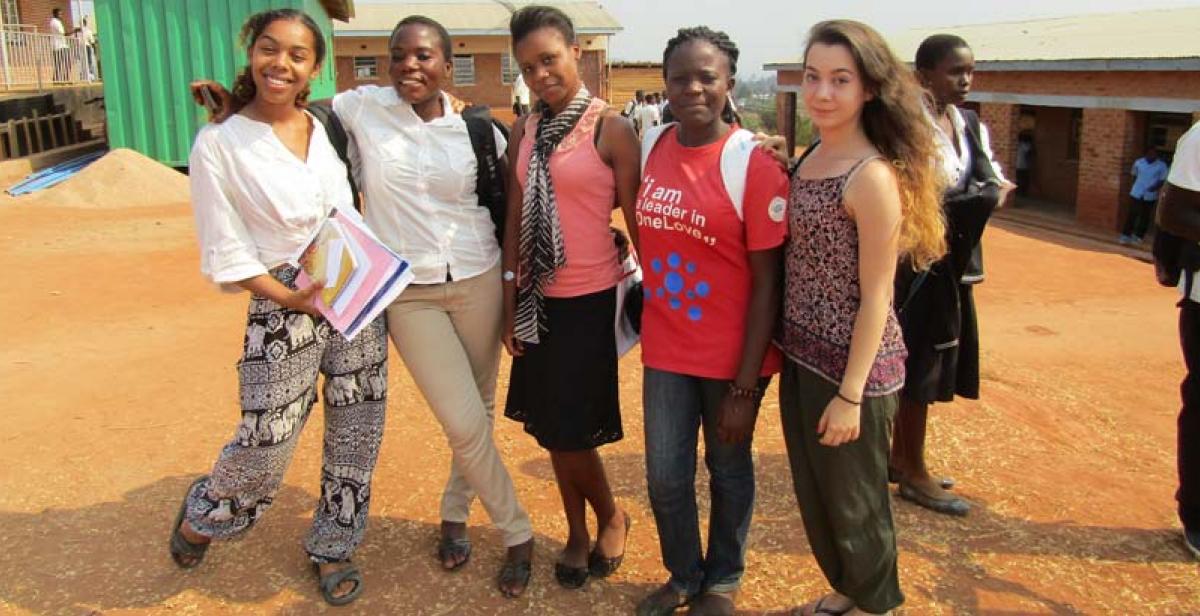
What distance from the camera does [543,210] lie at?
2.94 meters

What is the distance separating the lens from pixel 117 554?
11.7 feet

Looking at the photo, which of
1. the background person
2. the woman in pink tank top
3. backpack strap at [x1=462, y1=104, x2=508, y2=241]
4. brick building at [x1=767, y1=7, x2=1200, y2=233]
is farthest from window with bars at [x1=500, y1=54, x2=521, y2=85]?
the woman in pink tank top

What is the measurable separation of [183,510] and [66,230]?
9067 mm

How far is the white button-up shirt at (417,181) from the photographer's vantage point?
119 inches

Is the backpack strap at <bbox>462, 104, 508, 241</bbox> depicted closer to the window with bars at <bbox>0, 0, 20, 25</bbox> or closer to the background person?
the background person

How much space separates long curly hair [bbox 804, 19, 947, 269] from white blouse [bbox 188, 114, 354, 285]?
1622 mm

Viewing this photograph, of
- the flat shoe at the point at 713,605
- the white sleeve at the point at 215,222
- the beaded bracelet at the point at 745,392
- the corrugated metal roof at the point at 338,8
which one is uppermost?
the corrugated metal roof at the point at 338,8

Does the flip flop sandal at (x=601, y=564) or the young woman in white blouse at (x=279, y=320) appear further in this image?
the flip flop sandal at (x=601, y=564)

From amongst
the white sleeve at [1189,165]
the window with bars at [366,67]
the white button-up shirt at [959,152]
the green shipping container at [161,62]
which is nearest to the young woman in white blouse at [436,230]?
the white button-up shirt at [959,152]

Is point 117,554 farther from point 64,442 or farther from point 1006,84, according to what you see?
point 1006,84

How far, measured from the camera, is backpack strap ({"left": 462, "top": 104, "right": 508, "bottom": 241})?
3143 millimetres

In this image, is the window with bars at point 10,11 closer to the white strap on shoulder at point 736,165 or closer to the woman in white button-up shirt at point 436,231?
the woman in white button-up shirt at point 436,231

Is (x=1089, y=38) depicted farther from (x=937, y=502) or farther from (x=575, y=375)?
(x=575, y=375)

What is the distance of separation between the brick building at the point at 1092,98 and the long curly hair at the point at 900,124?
8897 mm
